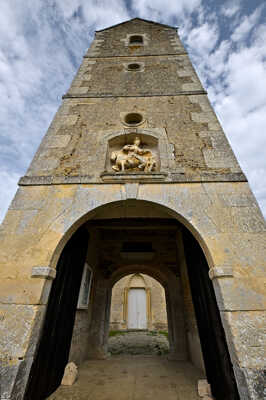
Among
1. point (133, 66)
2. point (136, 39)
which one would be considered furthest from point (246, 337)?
point (136, 39)

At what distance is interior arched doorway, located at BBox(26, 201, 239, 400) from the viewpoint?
2463 millimetres

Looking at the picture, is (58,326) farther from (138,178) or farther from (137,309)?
(137,309)

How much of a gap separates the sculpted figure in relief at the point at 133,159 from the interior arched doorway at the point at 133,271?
0.73m

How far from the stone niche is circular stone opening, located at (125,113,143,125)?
1.98 feet

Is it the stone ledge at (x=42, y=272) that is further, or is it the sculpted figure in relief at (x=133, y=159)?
the sculpted figure in relief at (x=133, y=159)

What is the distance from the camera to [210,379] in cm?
268

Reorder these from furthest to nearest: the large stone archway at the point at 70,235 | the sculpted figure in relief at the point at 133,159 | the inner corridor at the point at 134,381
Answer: the sculpted figure in relief at the point at 133,159 < the inner corridor at the point at 134,381 < the large stone archway at the point at 70,235

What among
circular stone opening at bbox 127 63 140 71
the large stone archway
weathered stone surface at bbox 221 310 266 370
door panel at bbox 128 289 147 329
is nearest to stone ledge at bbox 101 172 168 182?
the large stone archway

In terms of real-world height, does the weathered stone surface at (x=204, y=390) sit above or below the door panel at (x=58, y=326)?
below

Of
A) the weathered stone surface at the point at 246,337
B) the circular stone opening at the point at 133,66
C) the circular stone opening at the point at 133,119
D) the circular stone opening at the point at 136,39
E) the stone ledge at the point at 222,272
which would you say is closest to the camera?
the weathered stone surface at the point at 246,337

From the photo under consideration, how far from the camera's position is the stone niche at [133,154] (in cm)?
340

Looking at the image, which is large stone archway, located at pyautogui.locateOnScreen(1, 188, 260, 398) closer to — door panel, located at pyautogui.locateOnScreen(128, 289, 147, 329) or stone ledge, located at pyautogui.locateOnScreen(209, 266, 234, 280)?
stone ledge, located at pyautogui.locateOnScreen(209, 266, 234, 280)

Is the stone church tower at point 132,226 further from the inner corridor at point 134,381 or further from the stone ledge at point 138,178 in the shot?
the inner corridor at point 134,381

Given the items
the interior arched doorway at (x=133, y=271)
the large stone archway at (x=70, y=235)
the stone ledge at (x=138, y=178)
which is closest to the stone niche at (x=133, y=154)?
the stone ledge at (x=138, y=178)
